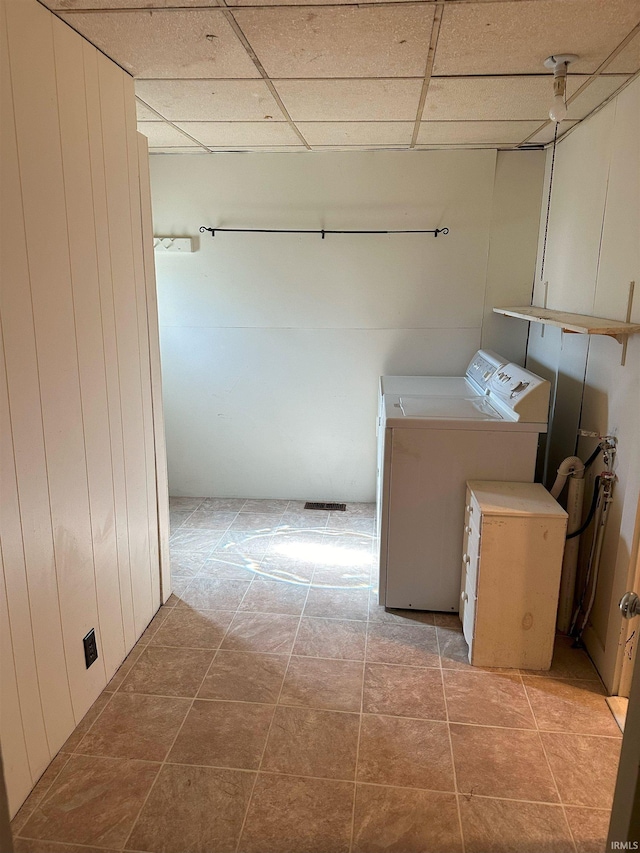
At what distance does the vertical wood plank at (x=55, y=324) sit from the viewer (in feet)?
5.22

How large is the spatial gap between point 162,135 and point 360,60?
1511 millimetres

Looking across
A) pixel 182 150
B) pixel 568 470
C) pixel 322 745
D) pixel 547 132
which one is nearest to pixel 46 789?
pixel 322 745

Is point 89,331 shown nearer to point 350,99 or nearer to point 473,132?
point 350,99

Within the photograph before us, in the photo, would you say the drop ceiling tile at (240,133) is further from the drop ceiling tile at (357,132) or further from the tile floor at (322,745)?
the tile floor at (322,745)

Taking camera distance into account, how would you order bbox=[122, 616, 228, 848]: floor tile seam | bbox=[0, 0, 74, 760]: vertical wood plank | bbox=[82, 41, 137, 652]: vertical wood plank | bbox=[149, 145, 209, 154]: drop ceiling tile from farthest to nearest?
bbox=[149, 145, 209, 154]: drop ceiling tile, bbox=[82, 41, 137, 652]: vertical wood plank, bbox=[122, 616, 228, 848]: floor tile seam, bbox=[0, 0, 74, 760]: vertical wood plank

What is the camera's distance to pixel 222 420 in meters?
4.02

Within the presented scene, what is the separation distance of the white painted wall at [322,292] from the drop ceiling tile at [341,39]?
1.45 meters

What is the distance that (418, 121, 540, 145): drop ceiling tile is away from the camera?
2832 mm

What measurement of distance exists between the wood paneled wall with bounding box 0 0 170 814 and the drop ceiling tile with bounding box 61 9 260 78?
0.22ft

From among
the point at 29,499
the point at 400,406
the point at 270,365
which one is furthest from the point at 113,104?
the point at 270,365

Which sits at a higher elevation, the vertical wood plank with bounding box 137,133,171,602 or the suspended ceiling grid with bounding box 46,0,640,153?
the suspended ceiling grid with bounding box 46,0,640,153

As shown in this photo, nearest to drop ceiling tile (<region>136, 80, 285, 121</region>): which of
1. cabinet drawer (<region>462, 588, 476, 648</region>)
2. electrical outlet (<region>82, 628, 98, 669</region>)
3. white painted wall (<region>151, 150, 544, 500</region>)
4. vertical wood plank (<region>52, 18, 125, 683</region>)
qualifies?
vertical wood plank (<region>52, 18, 125, 683</region>)

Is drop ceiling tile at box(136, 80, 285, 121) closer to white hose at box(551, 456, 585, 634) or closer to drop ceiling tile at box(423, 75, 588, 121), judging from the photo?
drop ceiling tile at box(423, 75, 588, 121)

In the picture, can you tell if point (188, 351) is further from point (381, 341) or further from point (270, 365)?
point (381, 341)
